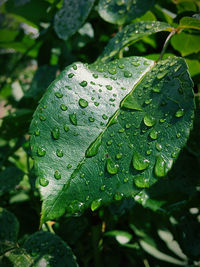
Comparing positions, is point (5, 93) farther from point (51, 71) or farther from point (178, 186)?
point (178, 186)

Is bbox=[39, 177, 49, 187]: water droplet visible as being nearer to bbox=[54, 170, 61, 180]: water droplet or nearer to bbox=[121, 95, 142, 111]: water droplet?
bbox=[54, 170, 61, 180]: water droplet

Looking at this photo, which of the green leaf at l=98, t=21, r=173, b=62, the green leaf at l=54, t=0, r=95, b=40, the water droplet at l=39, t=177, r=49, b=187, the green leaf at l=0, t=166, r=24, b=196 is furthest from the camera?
the green leaf at l=0, t=166, r=24, b=196

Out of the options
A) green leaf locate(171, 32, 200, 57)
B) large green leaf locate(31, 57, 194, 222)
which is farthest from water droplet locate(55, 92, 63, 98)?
green leaf locate(171, 32, 200, 57)

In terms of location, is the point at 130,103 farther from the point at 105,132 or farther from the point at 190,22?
the point at 190,22

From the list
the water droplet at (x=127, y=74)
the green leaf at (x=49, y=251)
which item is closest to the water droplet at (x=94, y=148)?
the water droplet at (x=127, y=74)

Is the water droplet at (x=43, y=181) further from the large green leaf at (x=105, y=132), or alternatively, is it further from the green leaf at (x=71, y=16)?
the green leaf at (x=71, y=16)

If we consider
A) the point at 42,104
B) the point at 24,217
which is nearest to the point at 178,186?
the point at 42,104
